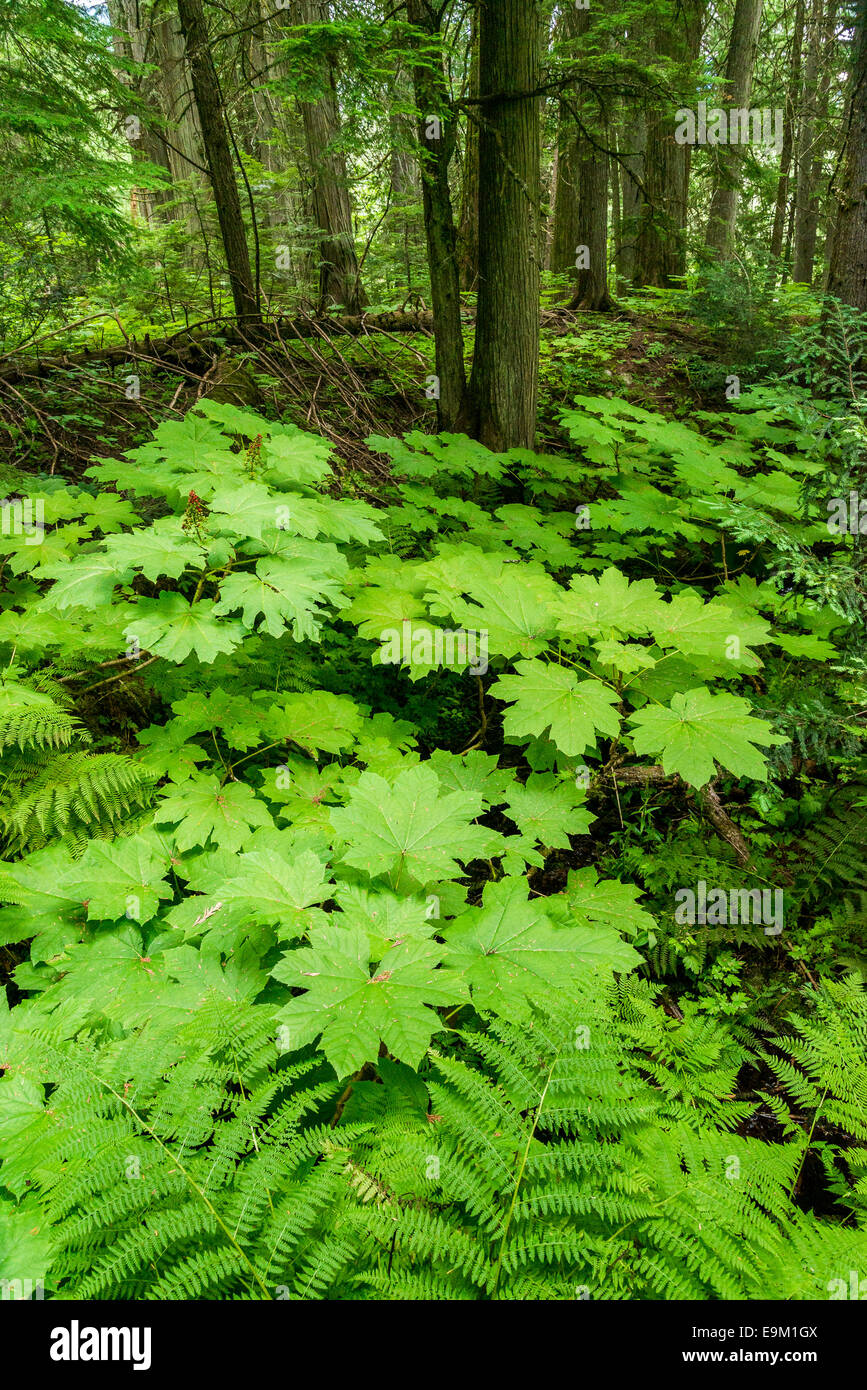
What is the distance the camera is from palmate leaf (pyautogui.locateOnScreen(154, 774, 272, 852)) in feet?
7.81

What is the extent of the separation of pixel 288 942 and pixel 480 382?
435 centimetres

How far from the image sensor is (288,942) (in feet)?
6.95

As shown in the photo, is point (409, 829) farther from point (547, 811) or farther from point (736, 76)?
point (736, 76)

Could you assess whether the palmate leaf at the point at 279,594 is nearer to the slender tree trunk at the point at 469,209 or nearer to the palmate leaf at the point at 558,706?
the palmate leaf at the point at 558,706

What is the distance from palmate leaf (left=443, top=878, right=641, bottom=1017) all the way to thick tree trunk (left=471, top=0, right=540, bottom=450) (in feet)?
12.9

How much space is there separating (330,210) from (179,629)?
26.7 ft

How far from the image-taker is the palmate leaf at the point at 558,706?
2385 mm

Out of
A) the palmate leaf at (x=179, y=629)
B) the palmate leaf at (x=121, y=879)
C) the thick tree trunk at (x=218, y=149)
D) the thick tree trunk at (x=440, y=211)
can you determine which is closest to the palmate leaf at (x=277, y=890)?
the palmate leaf at (x=121, y=879)

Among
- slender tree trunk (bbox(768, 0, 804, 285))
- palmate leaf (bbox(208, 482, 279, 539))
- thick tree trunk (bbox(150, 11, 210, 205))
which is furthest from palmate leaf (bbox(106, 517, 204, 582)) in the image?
slender tree trunk (bbox(768, 0, 804, 285))

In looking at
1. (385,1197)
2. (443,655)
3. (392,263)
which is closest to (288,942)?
(385,1197)

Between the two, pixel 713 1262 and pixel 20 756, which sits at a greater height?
pixel 20 756

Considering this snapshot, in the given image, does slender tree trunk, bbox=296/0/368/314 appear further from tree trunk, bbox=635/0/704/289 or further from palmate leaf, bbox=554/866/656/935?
palmate leaf, bbox=554/866/656/935
